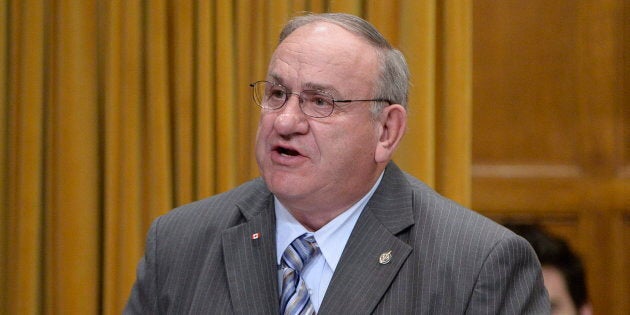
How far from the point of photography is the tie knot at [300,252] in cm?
189

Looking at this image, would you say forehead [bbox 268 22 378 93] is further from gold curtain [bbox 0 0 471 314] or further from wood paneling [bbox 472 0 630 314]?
wood paneling [bbox 472 0 630 314]

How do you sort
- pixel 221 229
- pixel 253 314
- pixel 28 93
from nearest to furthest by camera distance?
1. pixel 253 314
2. pixel 221 229
3. pixel 28 93

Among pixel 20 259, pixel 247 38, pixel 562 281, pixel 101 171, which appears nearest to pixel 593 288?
pixel 562 281

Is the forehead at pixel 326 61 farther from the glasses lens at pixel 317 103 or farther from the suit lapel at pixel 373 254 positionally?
the suit lapel at pixel 373 254

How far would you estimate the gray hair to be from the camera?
1900mm

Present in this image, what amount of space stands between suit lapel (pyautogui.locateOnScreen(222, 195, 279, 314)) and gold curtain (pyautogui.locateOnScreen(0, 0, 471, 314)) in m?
0.83

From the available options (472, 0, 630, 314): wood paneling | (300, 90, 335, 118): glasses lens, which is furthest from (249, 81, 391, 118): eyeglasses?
(472, 0, 630, 314): wood paneling

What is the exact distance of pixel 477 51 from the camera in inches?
119

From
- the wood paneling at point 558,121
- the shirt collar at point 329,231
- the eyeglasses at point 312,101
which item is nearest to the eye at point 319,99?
the eyeglasses at point 312,101

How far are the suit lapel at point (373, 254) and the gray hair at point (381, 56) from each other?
0.21 meters

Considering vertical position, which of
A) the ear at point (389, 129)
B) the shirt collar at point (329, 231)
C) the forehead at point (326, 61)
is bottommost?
the shirt collar at point (329, 231)

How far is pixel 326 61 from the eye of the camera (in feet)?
5.99

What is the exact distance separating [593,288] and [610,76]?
0.77 meters

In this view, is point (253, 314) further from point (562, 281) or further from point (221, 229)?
point (562, 281)
